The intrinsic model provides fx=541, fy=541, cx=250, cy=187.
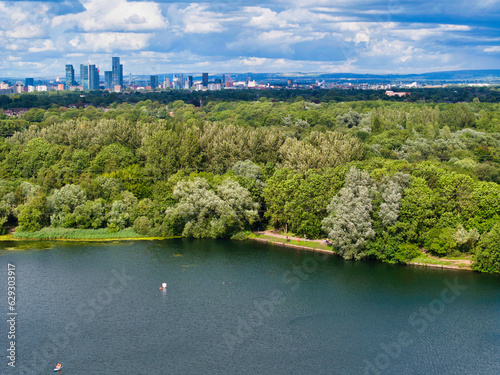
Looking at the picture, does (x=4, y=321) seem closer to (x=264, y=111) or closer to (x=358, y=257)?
(x=358, y=257)

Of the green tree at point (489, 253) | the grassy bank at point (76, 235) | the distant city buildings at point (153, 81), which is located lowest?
the grassy bank at point (76, 235)

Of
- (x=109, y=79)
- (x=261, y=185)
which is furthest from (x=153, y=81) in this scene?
(x=261, y=185)

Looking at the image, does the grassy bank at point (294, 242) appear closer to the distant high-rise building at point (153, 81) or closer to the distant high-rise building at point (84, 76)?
the distant high-rise building at point (153, 81)

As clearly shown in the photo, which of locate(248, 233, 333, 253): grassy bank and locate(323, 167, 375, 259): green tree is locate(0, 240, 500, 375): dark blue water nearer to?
locate(323, 167, 375, 259): green tree

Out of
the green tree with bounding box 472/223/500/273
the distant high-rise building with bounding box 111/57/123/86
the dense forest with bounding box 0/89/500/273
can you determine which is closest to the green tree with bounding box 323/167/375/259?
the dense forest with bounding box 0/89/500/273

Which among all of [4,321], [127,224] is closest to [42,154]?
[127,224]

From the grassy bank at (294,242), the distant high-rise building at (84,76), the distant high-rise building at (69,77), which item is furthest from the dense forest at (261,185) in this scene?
the distant high-rise building at (69,77)

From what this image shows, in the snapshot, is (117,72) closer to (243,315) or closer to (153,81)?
(153,81)
